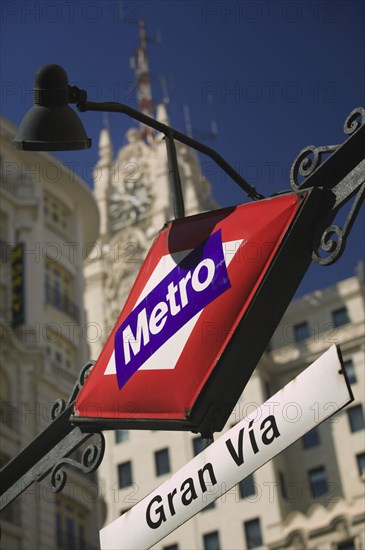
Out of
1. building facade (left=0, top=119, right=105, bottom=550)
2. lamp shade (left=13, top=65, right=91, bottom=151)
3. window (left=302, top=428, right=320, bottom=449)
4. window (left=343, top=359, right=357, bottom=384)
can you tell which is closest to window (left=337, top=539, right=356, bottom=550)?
window (left=302, top=428, right=320, bottom=449)

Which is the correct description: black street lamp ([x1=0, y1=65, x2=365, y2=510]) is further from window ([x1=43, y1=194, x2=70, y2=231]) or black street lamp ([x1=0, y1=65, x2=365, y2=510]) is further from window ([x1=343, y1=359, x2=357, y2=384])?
window ([x1=343, y1=359, x2=357, y2=384])

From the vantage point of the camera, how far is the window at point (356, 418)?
5441 centimetres

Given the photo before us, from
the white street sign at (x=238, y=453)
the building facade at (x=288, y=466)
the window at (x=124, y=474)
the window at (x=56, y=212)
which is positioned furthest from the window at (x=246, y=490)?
the white street sign at (x=238, y=453)

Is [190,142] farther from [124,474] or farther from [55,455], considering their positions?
[124,474]

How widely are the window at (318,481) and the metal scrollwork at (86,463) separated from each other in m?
50.4

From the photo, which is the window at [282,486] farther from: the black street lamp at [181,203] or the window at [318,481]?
the black street lamp at [181,203]

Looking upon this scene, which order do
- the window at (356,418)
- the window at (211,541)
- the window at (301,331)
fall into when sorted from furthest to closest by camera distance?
A: the window at (301,331) → the window at (356,418) → the window at (211,541)

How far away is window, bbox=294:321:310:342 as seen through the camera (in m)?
63.3

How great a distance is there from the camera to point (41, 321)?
35375 mm

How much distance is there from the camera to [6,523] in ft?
92.4

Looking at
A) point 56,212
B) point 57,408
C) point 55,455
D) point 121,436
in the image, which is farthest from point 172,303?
point 121,436

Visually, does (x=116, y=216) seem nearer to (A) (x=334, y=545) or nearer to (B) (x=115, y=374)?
(A) (x=334, y=545)

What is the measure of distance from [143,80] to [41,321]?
2724 inches

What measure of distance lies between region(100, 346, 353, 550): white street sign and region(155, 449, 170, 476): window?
51.0m
